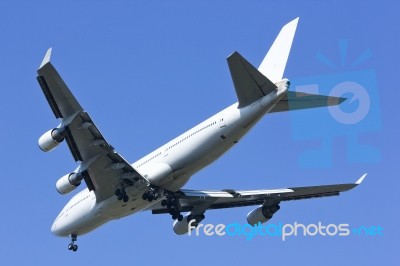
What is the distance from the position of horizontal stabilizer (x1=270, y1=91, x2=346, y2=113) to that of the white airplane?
0.14ft

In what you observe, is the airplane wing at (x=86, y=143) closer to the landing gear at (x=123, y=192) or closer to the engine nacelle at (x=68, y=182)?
the landing gear at (x=123, y=192)

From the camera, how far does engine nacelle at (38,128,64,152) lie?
122ft

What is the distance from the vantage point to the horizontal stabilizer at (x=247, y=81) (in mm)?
34875

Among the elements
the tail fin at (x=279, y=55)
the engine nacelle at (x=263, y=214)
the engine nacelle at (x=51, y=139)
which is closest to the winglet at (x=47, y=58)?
the engine nacelle at (x=51, y=139)

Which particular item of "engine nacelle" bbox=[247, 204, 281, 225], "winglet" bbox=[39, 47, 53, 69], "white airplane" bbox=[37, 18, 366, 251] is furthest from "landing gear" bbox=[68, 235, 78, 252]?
"winglet" bbox=[39, 47, 53, 69]

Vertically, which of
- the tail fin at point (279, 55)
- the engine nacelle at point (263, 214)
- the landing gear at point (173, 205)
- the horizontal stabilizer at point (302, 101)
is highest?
the tail fin at point (279, 55)

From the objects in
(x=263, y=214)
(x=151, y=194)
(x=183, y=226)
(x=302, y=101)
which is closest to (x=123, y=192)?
(x=151, y=194)

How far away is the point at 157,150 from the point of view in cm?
4059

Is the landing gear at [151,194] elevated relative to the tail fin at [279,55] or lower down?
lower down

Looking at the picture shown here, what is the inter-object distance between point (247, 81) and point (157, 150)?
6.79m

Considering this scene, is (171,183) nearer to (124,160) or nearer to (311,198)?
(124,160)

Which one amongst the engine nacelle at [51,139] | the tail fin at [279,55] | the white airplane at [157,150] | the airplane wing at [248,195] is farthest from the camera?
the airplane wing at [248,195]

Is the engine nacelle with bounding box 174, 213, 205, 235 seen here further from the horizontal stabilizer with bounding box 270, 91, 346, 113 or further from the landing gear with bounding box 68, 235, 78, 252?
the horizontal stabilizer with bounding box 270, 91, 346, 113

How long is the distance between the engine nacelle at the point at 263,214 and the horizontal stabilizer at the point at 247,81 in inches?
403
